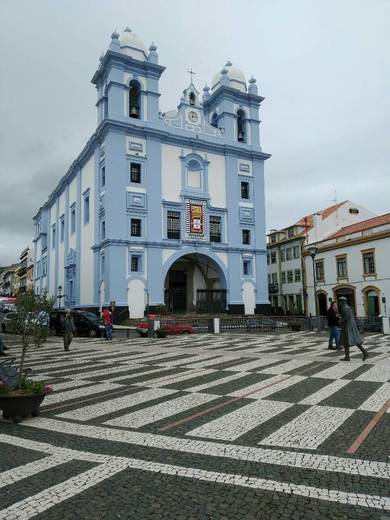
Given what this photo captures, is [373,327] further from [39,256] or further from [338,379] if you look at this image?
[39,256]

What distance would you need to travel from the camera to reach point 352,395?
7207mm

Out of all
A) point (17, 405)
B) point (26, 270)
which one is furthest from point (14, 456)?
point (26, 270)

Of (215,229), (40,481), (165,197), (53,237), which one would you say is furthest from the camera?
(53,237)

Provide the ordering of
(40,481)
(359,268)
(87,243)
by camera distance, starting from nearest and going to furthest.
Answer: (40,481), (359,268), (87,243)

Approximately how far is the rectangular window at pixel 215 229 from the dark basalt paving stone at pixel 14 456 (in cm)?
3295

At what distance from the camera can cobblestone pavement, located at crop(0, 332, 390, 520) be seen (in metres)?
3.38

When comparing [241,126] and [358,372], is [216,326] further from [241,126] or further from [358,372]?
[241,126]

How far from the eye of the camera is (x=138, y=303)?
1278 inches

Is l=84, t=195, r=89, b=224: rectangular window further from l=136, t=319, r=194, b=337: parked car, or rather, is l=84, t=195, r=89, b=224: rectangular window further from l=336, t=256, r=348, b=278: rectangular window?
l=336, t=256, r=348, b=278: rectangular window

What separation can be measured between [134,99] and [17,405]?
3431cm

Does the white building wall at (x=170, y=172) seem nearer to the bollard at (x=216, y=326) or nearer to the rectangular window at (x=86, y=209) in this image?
the rectangular window at (x=86, y=209)

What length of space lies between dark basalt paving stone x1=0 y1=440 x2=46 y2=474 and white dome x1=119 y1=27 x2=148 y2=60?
1423 inches

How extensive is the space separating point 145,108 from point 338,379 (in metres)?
31.2

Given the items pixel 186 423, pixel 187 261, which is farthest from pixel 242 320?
pixel 186 423
